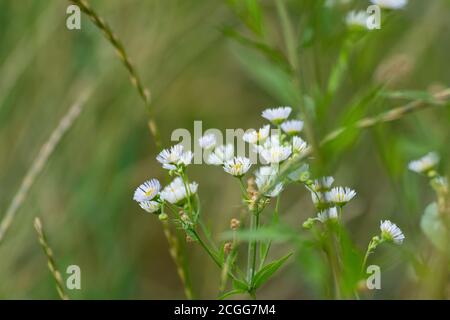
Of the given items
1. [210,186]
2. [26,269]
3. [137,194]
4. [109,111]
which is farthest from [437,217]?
[210,186]

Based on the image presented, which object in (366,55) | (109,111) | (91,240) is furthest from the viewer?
(109,111)

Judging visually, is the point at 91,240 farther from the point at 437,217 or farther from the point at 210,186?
the point at 437,217

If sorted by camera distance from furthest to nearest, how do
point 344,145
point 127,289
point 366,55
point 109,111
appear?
point 109,111, point 127,289, point 366,55, point 344,145

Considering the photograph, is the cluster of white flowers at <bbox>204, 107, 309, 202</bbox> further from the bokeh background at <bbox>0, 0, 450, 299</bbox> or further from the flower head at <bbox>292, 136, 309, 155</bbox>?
the bokeh background at <bbox>0, 0, 450, 299</bbox>

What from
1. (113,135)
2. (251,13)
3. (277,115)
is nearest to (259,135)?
(277,115)

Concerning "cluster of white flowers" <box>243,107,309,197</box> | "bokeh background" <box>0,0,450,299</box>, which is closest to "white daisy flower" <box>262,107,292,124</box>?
"cluster of white flowers" <box>243,107,309,197</box>

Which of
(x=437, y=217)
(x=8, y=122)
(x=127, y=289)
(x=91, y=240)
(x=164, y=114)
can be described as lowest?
(x=437, y=217)

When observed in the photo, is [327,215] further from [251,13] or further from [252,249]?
[251,13]
